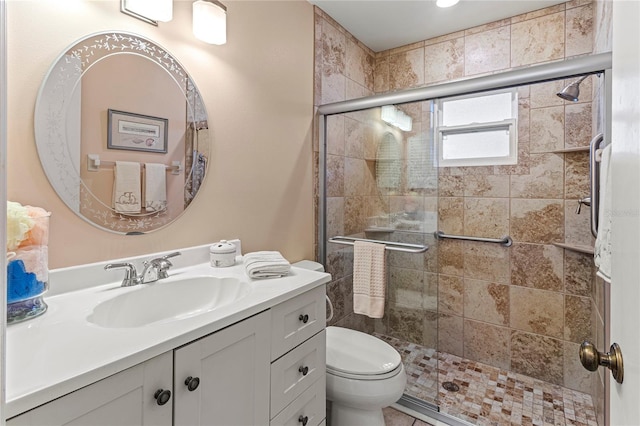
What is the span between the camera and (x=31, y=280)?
82 cm

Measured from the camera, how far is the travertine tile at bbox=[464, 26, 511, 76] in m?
2.21

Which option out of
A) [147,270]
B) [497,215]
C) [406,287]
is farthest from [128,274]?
[497,215]

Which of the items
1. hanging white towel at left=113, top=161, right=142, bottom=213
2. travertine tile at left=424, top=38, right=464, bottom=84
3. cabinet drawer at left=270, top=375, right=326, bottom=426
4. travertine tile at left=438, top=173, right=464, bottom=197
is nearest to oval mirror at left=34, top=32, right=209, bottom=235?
hanging white towel at left=113, top=161, right=142, bottom=213

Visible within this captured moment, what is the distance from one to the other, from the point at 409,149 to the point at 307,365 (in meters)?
1.36

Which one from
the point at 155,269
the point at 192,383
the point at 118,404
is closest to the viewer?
the point at 118,404

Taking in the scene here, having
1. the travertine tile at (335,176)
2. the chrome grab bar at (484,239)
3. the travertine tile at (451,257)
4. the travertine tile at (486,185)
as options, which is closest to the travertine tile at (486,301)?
the travertine tile at (451,257)

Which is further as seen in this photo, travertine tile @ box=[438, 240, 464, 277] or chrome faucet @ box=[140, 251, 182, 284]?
travertine tile @ box=[438, 240, 464, 277]

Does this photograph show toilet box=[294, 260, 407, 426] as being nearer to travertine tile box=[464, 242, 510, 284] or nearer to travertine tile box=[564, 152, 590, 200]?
travertine tile box=[464, 242, 510, 284]

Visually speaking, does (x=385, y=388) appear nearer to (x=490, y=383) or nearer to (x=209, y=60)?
(x=490, y=383)

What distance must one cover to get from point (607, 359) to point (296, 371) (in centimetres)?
91

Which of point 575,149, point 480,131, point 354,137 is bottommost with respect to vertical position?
point 575,149

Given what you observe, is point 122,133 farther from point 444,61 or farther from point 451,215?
point 444,61

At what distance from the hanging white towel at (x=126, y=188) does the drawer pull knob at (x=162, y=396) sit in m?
0.72

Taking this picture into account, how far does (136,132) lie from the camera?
1191 mm
